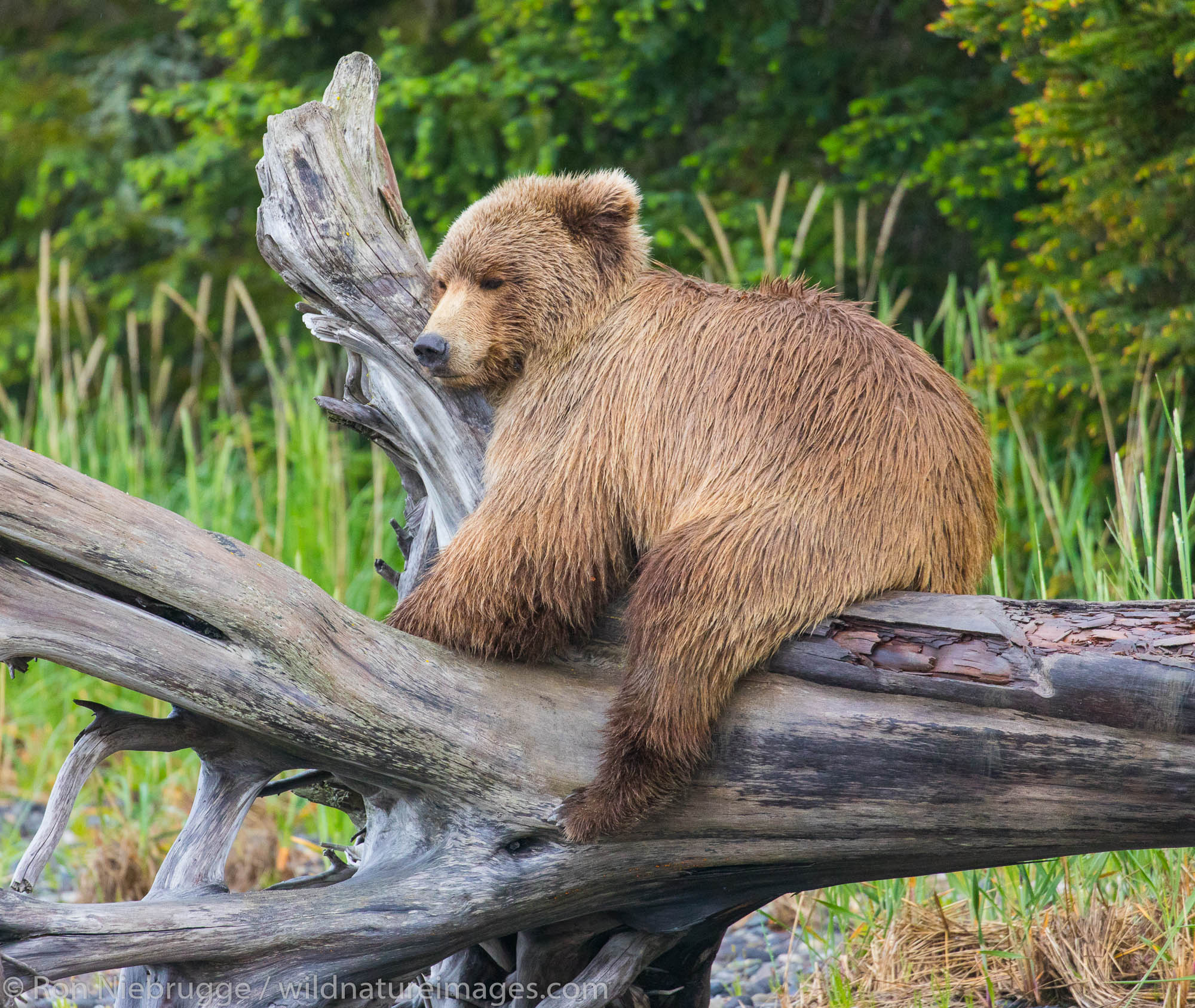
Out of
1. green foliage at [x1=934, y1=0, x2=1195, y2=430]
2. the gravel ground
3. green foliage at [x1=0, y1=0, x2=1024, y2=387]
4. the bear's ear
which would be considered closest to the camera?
the bear's ear

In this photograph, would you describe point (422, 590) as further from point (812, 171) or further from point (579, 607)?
point (812, 171)

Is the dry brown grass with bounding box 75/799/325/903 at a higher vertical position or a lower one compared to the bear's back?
lower

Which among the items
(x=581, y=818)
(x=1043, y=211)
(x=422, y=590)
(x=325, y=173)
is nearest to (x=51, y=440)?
(x=325, y=173)

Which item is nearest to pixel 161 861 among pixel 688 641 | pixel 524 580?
pixel 524 580

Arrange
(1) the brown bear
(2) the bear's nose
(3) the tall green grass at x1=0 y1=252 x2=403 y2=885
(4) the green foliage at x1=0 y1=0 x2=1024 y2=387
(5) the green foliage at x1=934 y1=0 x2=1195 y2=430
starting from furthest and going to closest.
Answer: (4) the green foliage at x1=0 y1=0 x2=1024 y2=387 < (3) the tall green grass at x1=0 y1=252 x2=403 y2=885 < (5) the green foliage at x1=934 y1=0 x2=1195 y2=430 < (2) the bear's nose < (1) the brown bear

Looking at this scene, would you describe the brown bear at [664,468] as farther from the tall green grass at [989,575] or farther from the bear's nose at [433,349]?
the tall green grass at [989,575]

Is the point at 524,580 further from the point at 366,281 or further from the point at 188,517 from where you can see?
the point at 188,517

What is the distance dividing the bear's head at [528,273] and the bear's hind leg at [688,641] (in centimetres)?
71

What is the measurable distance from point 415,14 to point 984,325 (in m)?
3.81

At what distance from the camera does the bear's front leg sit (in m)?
2.51

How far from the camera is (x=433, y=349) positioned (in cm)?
267

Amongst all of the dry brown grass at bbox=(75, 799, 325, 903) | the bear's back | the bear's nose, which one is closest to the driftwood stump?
the bear's back

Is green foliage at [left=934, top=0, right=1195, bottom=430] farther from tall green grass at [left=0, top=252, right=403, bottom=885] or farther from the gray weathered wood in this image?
tall green grass at [left=0, top=252, right=403, bottom=885]

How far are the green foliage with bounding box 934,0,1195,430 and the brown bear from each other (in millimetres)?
1966
